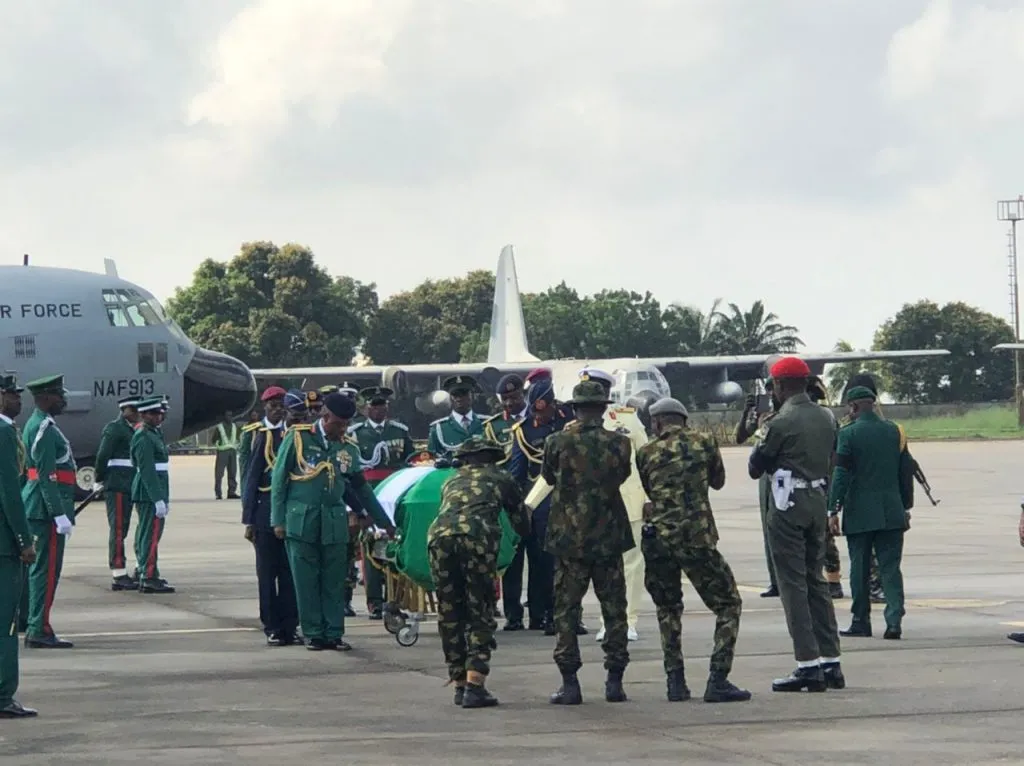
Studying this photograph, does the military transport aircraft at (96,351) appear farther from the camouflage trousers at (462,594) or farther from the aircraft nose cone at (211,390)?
the camouflage trousers at (462,594)

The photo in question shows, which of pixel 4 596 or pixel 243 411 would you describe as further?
pixel 243 411

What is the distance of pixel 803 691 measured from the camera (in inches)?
408

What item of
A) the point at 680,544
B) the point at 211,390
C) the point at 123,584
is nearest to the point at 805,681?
the point at 680,544

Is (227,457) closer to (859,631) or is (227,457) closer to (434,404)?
(859,631)

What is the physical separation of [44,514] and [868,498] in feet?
19.2

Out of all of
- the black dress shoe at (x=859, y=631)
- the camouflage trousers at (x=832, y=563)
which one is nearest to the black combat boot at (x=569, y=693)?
the black dress shoe at (x=859, y=631)

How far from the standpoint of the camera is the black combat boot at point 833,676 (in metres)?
10.5

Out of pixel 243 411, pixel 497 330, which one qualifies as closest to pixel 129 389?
pixel 243 411

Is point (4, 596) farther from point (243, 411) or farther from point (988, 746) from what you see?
point (243, 411)

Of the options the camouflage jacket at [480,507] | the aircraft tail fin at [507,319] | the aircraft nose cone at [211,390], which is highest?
the aircraft tail fin at [507,319]

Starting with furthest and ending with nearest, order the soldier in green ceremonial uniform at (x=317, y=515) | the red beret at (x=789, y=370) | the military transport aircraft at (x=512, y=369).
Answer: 1. the military transport aircraft at (x=512, y=369)
2. the soldier in green ceremonial uniform at (x=317, y=515)
3. the red beret at (x=789, y=370)

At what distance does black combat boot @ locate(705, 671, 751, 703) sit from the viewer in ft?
32.7

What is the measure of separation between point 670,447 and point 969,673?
233 cm

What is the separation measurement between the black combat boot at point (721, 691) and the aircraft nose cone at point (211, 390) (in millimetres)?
22143
